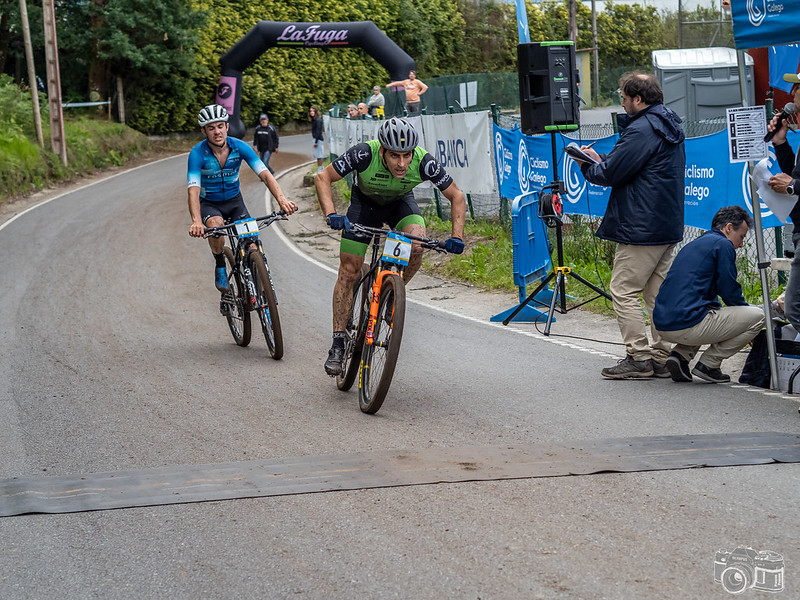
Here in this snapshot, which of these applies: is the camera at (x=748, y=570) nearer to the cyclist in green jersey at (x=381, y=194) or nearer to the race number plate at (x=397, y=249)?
the cyclist in green jersey at (x=381, y=194)

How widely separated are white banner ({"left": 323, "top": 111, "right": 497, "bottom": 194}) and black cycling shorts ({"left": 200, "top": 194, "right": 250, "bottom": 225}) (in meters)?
6.69

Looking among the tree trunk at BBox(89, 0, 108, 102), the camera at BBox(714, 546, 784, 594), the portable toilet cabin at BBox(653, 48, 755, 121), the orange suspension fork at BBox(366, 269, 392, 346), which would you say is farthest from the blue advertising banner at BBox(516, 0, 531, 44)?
the tree trunk at BBox(89, 0, 108, 102)

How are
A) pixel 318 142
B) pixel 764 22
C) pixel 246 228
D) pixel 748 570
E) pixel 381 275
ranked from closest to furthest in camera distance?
pixel 748 570 → pixel 764 22 → pixel 381 275 → pixel 246 228 → pixel 318 142

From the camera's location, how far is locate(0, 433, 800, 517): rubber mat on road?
514 cm

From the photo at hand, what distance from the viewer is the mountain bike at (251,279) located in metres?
8.59

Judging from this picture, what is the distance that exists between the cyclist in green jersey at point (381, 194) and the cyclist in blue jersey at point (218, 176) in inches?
58.6

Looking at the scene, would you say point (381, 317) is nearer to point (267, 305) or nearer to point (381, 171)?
point (381, 171)

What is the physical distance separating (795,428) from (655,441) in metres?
0.92

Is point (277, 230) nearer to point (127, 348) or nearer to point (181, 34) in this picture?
point (127, 348)

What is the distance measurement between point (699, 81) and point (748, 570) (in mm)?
29470

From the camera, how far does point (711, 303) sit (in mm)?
7246

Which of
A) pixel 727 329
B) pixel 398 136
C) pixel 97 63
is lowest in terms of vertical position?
pixel 727 329

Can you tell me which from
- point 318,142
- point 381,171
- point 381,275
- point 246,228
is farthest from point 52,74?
point 381,275

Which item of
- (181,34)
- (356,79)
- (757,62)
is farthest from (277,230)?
(356,79)
